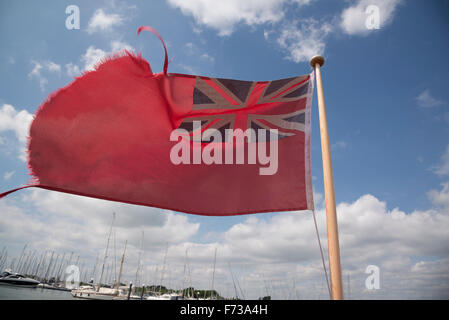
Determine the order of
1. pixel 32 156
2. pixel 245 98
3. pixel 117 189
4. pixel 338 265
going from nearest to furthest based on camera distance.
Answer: pixel 338 265 → pixel 32 156 → pixel 117 189 → pixel 245 98

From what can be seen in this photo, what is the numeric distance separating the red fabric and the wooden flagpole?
0.77 m

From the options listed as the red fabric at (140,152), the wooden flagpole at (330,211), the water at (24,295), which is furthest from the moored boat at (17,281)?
the wooden flagpole at (330,211)

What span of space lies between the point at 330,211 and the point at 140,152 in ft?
12.3

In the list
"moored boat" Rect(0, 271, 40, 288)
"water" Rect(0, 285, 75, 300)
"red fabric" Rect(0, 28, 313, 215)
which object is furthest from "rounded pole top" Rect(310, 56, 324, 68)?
"moored boat" Rect(0, 271, 40, 288)

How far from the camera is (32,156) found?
4.75m

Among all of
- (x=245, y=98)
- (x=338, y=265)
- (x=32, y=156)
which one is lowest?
(x=338, y=265)

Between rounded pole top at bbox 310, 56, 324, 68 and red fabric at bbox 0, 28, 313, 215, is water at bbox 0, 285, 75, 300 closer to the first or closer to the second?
red fabric at bbox 0, 28, 313, 215

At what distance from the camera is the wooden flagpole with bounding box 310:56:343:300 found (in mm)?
3518

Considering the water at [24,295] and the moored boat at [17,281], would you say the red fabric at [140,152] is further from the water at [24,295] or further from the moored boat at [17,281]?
the moored boat at [17,281]

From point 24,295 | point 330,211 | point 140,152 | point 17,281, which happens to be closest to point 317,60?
point 330,211
